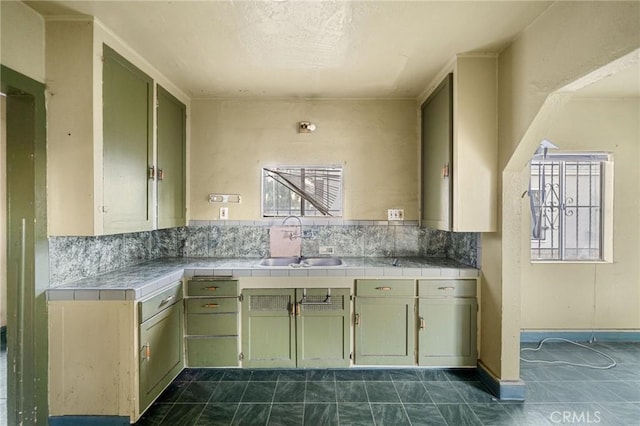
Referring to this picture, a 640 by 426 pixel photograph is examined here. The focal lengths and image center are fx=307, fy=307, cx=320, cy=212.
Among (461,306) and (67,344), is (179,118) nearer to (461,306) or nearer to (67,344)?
(67,344)

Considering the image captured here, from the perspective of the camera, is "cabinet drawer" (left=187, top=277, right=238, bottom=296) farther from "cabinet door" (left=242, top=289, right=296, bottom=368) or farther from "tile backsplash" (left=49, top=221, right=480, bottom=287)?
"tile backsplash" (left=49, top=221, right=480, bottom=287)

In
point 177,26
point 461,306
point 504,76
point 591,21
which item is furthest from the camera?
point 461,306

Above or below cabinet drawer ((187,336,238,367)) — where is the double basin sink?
above

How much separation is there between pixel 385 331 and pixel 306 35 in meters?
2.24

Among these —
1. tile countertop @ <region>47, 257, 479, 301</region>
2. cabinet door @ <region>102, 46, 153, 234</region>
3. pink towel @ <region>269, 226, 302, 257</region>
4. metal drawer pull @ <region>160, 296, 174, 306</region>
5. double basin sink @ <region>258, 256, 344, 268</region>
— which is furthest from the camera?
pink towel @ <region>269, 226, 302, 257</region>

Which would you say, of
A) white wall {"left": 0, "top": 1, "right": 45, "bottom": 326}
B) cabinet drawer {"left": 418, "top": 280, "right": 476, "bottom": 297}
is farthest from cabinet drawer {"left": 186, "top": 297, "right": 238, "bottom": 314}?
white wall {"left": 0, "top": 1, "right": 45, "bottom": 326}

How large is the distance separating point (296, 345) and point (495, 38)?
264 centimetres

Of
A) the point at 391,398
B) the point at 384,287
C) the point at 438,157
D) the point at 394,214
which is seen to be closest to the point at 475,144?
the point at 438,157

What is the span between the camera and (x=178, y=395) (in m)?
2.23

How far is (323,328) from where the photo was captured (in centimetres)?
250

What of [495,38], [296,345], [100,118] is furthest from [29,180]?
[495,38]

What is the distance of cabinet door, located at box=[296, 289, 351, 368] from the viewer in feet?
8.17

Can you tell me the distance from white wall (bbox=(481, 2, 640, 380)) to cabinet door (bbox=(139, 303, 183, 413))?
2.39 metres

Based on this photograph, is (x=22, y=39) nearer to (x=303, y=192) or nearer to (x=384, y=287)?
(x=303, y=192)
